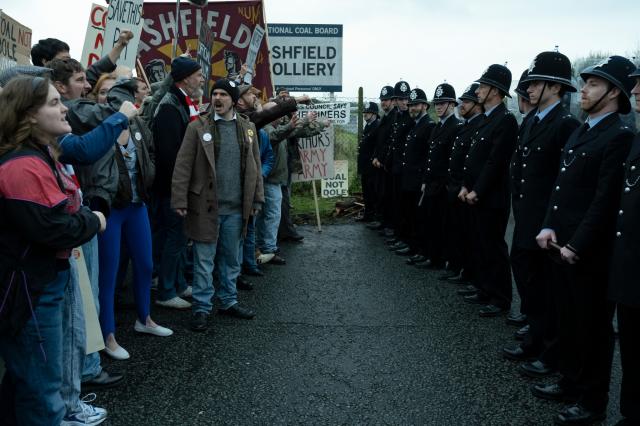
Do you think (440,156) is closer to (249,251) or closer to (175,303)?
(249,251)

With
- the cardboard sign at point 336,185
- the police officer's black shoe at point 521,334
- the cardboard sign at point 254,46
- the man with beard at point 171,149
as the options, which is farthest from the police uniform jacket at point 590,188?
the cardboard sign at point 336,185

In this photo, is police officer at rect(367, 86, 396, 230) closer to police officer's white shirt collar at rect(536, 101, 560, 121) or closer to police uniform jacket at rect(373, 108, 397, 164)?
police uniform jacket at rect(373, 108, 397, 164)

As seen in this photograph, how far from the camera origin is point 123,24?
6.07m

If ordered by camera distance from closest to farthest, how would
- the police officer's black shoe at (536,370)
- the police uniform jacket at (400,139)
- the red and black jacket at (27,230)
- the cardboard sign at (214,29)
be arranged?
the red and black jacket at (27,230) → the police officer's black shoe at (536,370) → the cardboard sign at (214,29) → the police uniform jacket at (400,139)

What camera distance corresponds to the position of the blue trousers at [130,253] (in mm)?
4504

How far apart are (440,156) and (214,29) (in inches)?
160

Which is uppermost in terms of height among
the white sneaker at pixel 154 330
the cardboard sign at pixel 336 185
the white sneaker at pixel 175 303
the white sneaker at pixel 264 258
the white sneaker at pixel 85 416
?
the cardboard sign at pixel 336 185

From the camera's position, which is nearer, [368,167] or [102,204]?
[102,204]

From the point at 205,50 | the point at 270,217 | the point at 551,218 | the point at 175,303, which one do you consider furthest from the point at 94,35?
the point at 551,218

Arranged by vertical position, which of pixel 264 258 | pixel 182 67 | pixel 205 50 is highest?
pixel 205 50

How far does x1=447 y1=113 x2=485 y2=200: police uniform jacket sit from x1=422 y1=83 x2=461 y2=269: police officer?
0.73 metres

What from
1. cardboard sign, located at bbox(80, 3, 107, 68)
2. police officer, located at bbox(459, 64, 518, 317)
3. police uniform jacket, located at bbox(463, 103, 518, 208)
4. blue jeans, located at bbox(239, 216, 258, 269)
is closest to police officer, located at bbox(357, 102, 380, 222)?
blue jeans, located at bbox(239, 216, 258, 269)

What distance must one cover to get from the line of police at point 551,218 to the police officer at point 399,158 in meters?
1.06

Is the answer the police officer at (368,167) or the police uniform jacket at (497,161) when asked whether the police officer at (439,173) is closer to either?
the police uniform jacket at (497,161)
